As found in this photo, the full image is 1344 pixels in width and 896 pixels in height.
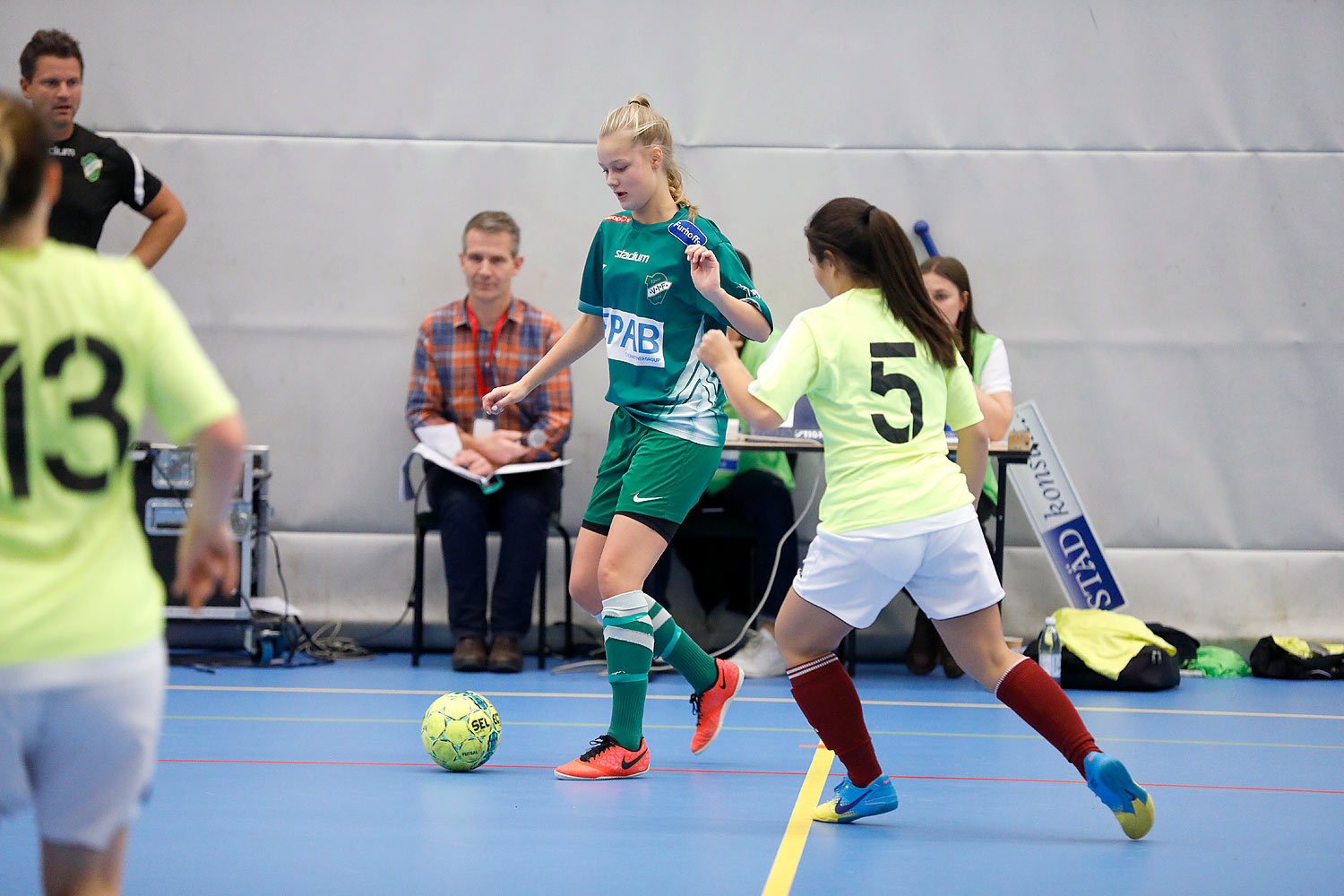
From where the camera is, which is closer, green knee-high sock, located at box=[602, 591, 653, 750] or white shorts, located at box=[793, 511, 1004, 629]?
white shorts, located at box=[793, 511, 1004, 629]

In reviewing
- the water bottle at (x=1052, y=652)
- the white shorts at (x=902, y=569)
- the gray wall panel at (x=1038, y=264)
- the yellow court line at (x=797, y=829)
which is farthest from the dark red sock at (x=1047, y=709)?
the gray wall panel at (x=1038, y=264)

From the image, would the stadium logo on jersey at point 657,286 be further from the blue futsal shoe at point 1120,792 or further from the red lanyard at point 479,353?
the red lanyard at point 479,353

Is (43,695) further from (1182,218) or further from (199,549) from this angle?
(1182,218)

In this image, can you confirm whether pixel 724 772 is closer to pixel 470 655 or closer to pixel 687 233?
pixel 687 233

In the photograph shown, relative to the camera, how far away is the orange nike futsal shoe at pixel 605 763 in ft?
11.8

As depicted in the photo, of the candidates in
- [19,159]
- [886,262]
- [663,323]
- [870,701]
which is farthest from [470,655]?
[19,159]

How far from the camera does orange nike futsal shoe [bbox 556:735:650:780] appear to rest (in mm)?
3605

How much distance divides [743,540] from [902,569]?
10.9 feet

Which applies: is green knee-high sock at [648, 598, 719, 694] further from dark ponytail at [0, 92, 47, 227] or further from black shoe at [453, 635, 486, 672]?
dark ponytail at [0, 92, 47, 227]

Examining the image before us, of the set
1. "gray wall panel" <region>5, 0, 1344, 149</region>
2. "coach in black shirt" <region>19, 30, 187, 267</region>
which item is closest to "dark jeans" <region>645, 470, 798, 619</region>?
"gray wall panel" <region>5, 0, 1344, 149</region>

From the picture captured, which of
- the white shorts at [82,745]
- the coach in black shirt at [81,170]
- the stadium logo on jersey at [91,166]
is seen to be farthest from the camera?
the stadium logo on jersey at [91,166]

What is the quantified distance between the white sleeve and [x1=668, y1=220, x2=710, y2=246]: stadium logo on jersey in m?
2.60

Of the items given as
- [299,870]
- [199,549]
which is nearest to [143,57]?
[299,870]

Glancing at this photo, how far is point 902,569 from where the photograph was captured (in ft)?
9.73
